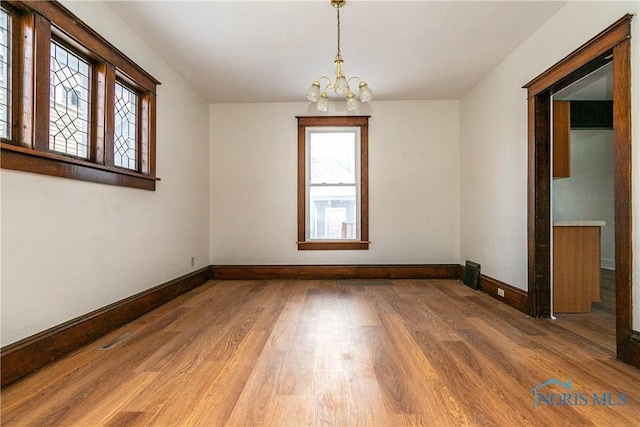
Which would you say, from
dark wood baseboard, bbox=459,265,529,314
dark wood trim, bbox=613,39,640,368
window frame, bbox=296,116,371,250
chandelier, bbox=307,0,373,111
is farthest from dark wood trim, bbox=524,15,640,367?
window frame, bbox=296,116,371,250

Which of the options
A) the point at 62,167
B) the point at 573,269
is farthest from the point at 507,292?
the point at 62,167

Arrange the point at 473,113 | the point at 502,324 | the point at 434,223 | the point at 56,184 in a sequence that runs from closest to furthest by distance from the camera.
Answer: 1. the point at 56,184
2. the point at 502,324
3. the point at 473,113
4. the point at 434,223

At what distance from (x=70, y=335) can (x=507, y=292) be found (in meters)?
3.90

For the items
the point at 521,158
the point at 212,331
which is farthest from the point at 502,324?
the point at 212,331

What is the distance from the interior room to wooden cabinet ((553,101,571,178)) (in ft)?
0.13

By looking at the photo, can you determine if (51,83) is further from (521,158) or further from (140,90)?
(521,158)

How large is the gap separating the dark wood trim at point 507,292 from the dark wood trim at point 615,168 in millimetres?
112

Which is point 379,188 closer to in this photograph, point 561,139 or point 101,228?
point 561,139

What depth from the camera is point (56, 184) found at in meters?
2.19

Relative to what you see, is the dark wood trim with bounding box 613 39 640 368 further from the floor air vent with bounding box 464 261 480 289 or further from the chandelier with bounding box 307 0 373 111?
Answer: the floor air vent with bounding box 464 261 480 289

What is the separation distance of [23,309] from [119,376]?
686 millimetres

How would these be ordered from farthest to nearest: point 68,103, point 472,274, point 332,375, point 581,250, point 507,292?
point 472,274
point 507,292
point 581,250
point 68,103
point 332,375

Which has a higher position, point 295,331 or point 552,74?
point 552,74

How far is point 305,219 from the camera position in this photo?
5090 mm
